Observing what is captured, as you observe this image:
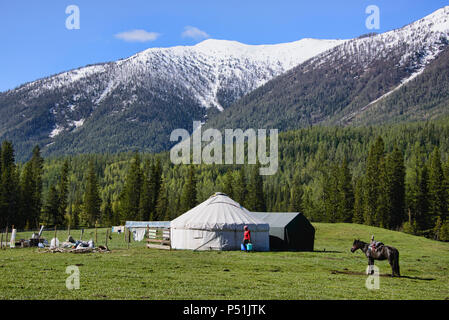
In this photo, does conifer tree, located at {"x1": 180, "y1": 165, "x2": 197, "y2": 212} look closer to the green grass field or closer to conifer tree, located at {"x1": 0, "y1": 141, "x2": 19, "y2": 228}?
conifer tree, located at {"x1": 0, "y1": 141, "x2": 19, "y2": 228}

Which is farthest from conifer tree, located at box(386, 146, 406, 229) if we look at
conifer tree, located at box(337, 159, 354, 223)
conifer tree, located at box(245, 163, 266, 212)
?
conifer tree, located at box(245, 163, 266, 212)

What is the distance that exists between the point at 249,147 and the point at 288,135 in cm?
1346

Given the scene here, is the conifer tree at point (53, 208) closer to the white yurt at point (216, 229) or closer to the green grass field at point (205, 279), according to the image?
the white yurt at point (216, 229)

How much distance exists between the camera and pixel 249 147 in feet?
510

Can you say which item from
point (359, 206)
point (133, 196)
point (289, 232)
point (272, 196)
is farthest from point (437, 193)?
point (272, 196)

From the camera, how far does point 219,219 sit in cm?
2797

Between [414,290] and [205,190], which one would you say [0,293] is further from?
A: [205,190]

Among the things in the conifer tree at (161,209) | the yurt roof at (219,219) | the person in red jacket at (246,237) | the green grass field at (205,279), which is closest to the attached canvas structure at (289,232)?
the yurt roof at (219,219)

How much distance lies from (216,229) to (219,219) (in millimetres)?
734

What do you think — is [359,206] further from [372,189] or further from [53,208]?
[53,208]

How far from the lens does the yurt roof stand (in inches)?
1084

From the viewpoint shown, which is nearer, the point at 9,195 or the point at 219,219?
the point at 219,219

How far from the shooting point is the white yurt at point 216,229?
27562 mm
